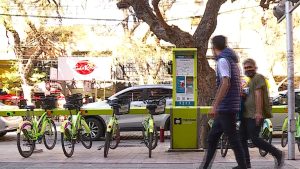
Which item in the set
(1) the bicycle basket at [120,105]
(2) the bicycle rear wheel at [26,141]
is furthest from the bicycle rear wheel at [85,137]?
(2) the bicycle rear wheel at [26,141]

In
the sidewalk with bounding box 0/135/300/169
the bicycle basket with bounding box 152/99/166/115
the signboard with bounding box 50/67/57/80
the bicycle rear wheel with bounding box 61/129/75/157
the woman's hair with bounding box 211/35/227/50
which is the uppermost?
the signboard with bounding box 50/67/57/80

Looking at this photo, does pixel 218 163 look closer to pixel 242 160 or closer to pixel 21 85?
pixel 242 160

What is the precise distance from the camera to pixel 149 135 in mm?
10477

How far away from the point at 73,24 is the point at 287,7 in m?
22.5

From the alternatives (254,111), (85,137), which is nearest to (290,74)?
(254,111)

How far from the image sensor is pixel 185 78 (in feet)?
36.3

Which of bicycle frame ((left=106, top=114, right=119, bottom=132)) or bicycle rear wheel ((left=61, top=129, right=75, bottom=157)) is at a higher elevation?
bicycle frame ((left=106, top=114, right=119, bottom=132))

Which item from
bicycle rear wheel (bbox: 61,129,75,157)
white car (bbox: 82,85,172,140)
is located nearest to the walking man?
bicycle rear wheel (bbox: 61,129,75,157)

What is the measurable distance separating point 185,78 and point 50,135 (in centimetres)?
313

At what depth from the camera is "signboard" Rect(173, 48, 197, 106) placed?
11.0m

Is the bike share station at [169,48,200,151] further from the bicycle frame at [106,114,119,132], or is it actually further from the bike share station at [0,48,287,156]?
the bicycle frame at [106,114,119,132]

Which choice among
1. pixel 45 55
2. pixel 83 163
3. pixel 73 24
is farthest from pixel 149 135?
pixel 45 55

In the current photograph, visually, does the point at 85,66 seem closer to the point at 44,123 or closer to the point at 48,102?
the point at 48,102

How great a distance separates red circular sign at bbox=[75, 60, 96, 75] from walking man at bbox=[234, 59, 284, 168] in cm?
2348
